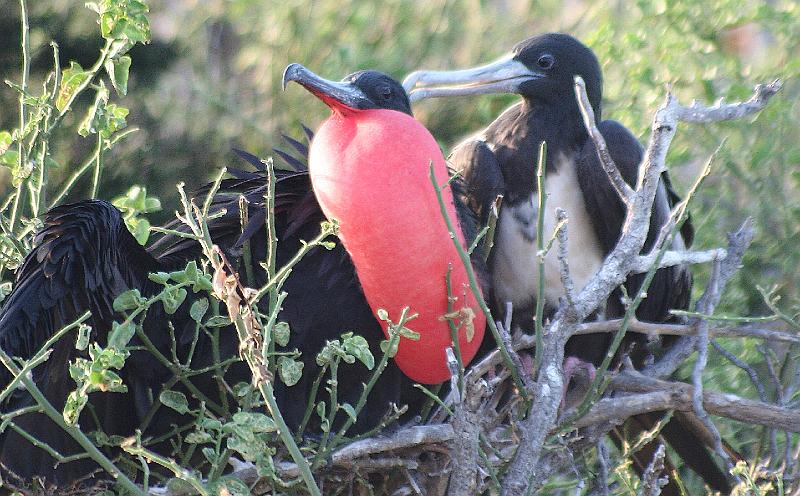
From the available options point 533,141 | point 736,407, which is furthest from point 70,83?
point 736,407

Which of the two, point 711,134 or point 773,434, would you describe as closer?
point 773,434

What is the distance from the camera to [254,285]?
2.51 meters

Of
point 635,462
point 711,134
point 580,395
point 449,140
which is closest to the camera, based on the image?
point 580,395

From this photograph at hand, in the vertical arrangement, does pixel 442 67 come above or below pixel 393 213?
below

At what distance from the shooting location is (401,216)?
7.54 ft

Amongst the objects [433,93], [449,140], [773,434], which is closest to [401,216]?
[433,93]

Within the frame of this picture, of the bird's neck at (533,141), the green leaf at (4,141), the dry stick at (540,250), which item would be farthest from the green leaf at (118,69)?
the bird's neck at (533,141)

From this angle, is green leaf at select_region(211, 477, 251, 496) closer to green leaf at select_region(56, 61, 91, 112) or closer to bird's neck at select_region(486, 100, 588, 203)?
green leaf at select_region(56, 61, 91, 112)

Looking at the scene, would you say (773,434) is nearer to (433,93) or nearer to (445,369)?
(445,369)

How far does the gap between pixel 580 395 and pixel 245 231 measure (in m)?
0.79

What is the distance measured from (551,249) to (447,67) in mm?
1338

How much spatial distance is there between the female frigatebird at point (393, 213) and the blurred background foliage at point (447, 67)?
2.48 ft

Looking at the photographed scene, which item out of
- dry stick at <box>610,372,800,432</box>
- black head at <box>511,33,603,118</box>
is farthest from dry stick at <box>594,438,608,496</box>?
black head at <box>511,33,603,118</box>

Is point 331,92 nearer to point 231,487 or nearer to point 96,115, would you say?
point 96,115
